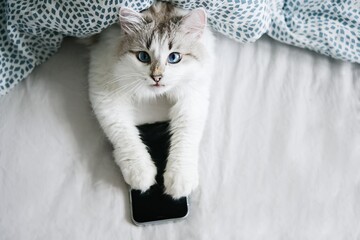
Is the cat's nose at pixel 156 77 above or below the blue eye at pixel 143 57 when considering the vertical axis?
below

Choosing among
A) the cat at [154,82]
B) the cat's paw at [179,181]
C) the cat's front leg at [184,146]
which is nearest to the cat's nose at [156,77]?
the cat at [154,82]

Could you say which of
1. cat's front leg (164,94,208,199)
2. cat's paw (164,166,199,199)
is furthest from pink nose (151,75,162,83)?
cat's paw (164,166,199,199)

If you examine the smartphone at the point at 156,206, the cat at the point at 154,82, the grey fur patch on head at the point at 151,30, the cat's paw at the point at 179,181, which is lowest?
the smartphone at the point at 156,206

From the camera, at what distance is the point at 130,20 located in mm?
1131

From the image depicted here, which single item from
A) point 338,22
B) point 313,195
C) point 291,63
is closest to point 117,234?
point 313,195

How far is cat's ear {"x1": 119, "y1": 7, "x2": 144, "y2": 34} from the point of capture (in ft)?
3.59

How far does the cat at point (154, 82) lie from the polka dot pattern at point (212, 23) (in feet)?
0.22

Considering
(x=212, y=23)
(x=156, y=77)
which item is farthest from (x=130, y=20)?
(x=212, y=23)

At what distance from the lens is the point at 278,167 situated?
1235 millimetres

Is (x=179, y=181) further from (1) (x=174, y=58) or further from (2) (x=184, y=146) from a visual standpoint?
(1) (x=174, y=58)

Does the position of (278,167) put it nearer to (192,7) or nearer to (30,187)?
(192,7)

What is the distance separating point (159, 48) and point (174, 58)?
0.06m

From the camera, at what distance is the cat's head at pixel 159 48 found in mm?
1132

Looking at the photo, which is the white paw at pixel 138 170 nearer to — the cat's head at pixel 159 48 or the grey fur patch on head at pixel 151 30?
the cat's head at pixel 159 48
